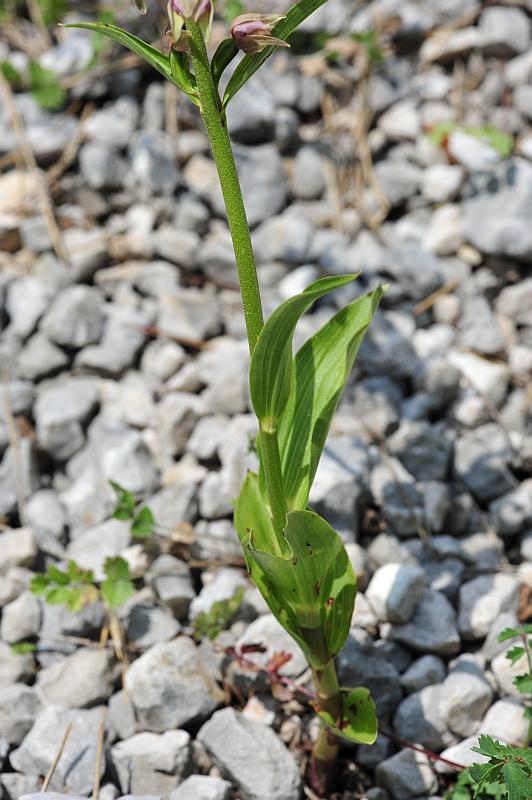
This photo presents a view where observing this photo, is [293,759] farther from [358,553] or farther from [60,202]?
[60,202]

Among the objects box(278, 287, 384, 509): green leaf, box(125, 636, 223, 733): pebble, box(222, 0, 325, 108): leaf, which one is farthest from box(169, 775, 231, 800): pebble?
box(222, 0, 325, 108): leaf

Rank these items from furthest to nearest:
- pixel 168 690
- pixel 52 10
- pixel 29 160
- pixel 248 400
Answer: pixel 52 10, pixel 29 160, pixel 248 400, pixel 168 690

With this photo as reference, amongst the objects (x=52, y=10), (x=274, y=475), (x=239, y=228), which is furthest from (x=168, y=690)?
(x=52, y=10)

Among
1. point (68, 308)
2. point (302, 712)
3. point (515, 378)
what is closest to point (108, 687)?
point (302, 712)

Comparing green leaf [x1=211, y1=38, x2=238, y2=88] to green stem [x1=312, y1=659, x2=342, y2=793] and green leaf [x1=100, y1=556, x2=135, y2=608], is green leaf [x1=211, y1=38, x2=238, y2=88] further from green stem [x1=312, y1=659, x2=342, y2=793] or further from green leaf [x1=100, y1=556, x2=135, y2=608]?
green leaf [x1=100, y1=556, x2=135, y2=608]

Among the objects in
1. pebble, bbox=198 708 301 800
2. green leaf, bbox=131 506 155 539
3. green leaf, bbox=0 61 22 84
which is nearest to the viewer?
pebble, bbox=198 708 301 800

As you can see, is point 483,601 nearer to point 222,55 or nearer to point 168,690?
point 168,690
